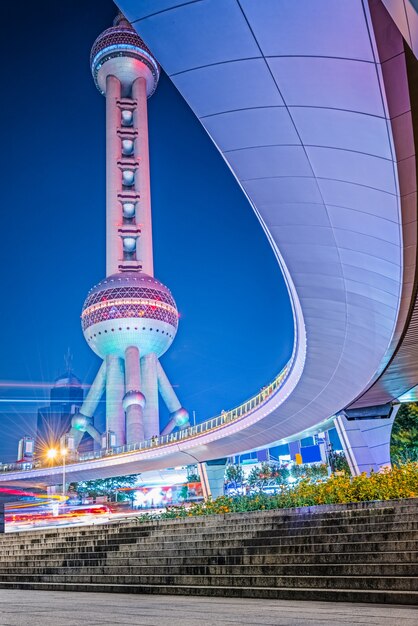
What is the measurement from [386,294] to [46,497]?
58725 mm

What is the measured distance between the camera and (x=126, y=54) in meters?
93.8

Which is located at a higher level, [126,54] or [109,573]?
[126,54]

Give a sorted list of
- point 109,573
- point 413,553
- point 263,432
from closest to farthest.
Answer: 1. point 413,553
2. point 109,573
3. point 263,432

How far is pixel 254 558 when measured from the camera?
30.6ft

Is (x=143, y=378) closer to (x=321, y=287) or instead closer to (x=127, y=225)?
(x=127, y=225)

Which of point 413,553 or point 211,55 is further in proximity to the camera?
point 413,553

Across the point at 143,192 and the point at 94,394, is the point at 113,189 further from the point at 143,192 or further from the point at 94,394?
the point at 94,394

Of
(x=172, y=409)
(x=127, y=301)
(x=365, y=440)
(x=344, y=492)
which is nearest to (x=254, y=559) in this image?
(x=344, y=492)

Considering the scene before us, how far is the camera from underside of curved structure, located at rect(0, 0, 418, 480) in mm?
5859

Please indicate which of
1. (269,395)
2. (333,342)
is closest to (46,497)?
(269,395)

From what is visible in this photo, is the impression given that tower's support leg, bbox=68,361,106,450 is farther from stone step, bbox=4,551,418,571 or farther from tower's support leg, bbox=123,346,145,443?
stone step, bbox=4,551,418,571

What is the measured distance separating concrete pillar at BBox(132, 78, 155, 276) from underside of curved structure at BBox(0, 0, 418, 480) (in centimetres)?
7427

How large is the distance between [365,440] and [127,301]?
5468 centimetres

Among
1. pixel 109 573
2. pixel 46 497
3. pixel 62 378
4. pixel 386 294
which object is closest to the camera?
pixel 109 573
